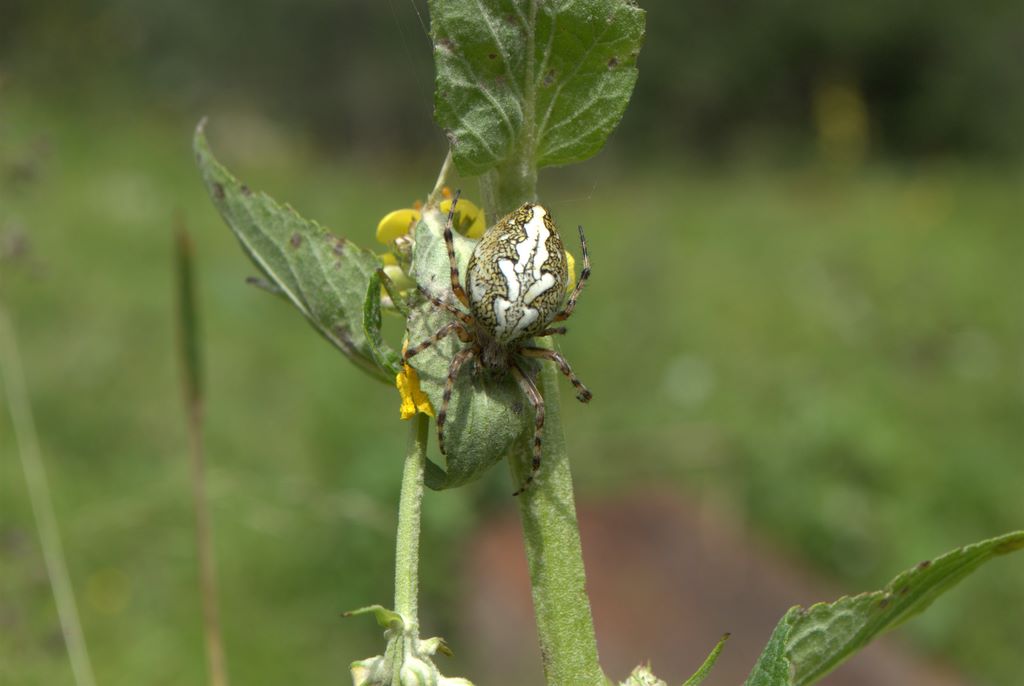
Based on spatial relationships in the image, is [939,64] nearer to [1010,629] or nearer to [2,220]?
[1010,629]

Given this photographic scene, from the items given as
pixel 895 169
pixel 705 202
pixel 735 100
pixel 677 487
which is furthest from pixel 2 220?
pixel 735 100

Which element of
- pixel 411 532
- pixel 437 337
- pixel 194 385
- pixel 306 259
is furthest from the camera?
pixel 194 385

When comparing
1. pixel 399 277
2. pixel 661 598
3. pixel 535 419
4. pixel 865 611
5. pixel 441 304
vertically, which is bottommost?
pixel 865 611

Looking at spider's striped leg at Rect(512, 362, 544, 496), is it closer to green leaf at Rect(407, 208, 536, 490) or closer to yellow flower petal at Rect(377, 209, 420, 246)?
green leaf at Rect(407, 208, 536, 490)

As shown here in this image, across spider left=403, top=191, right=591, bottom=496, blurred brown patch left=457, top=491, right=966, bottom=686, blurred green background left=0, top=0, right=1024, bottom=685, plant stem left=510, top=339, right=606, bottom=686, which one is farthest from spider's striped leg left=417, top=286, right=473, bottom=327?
blurred brown patch left=457, top=491, right=966, bottom=686

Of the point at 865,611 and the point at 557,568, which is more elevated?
the point at 557,568

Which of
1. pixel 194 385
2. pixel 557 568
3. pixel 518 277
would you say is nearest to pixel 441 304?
pixel 518 277

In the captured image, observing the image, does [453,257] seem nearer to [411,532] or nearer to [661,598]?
[411,532]

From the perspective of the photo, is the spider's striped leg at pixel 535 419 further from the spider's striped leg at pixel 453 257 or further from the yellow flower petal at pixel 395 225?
the yellow flower petal at pixel 395 225

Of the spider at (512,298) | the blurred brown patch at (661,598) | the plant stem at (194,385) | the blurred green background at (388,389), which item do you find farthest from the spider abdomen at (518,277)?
the blurred brown patch at (661,598)
